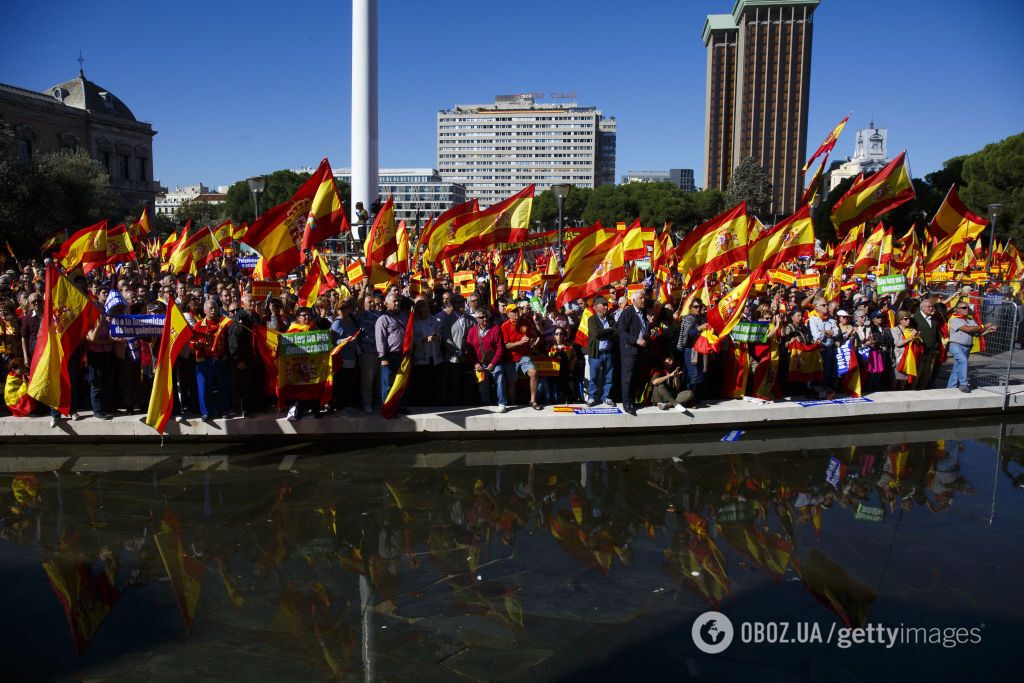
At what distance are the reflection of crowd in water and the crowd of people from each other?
1.71 m

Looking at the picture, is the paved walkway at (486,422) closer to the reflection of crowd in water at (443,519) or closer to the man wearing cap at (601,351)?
the man wearing cap at (601,351)

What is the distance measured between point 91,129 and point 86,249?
9278 centimetres

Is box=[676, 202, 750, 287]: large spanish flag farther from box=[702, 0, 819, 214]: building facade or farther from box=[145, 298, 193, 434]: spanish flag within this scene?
box=[702, 0, 819, 214]: building facade

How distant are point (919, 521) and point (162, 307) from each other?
909 centimetres

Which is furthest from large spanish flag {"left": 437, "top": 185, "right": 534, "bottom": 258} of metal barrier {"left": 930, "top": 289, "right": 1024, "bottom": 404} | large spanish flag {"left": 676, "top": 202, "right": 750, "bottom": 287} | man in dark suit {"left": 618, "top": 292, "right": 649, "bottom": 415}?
metal barrier {"left": 930, "top": 289, "right": 1024, "bottom": 404}

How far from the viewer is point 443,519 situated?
643 cm

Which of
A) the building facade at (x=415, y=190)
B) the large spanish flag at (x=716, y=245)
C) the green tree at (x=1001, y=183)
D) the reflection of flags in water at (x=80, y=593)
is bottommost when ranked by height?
the reflection of flags in water at (x=80, y=593)

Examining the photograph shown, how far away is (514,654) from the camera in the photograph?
437 centimetres

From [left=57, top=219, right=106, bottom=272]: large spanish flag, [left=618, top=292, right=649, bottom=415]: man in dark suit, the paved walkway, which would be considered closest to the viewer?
the paved walkway

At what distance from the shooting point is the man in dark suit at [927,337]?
11.2m

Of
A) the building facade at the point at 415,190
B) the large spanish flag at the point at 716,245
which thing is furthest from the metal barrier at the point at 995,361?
the building facade at the point at 415,190

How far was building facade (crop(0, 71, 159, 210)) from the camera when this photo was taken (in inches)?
3285

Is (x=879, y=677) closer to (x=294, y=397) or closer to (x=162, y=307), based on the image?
(x=294, y=397)

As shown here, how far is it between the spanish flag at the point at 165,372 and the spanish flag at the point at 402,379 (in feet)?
7.75
